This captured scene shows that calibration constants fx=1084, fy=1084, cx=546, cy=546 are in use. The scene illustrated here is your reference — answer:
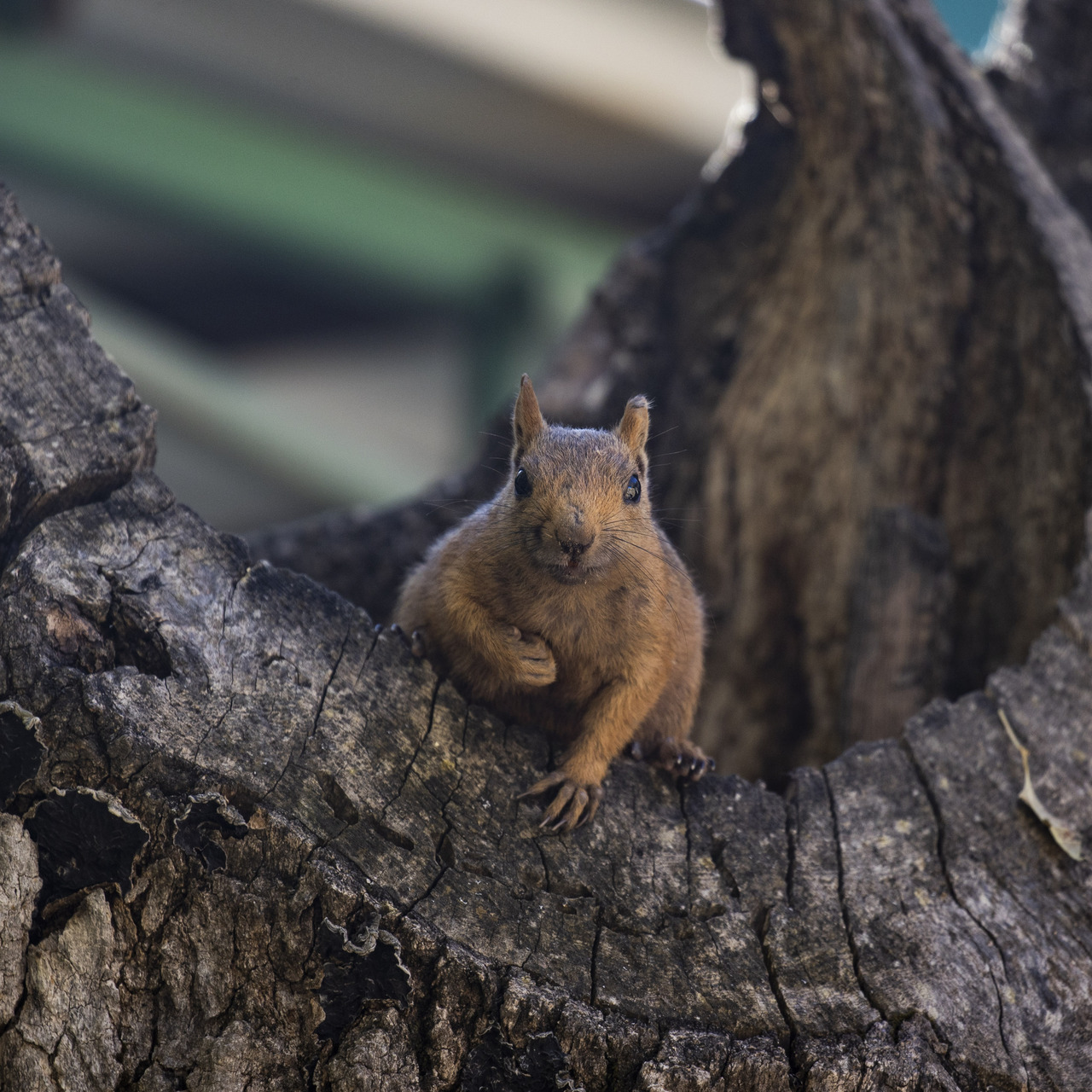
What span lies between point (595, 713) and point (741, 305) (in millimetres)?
1950

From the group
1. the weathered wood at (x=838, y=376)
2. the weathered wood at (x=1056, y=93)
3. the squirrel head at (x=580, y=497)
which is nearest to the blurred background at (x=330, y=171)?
the weathered wood at (x=838, y=376)

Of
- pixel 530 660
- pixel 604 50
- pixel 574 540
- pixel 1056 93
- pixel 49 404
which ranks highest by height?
pixel 1056 93

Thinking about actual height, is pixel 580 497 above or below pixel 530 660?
above

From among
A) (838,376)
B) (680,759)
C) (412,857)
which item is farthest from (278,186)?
(412,857)

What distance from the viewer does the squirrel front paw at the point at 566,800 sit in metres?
1.88

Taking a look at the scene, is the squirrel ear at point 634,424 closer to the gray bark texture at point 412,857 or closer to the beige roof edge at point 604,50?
the gray bark texture at point 412,857

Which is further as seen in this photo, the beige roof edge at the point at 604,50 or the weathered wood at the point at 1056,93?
the beige roof edge at the point at 604,50

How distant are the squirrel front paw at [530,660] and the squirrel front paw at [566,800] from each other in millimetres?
287

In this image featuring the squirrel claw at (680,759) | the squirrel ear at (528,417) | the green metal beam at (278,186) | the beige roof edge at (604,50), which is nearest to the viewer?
the squirrel claw at (680,759)

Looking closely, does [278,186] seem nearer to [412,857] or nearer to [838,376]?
[838,376]

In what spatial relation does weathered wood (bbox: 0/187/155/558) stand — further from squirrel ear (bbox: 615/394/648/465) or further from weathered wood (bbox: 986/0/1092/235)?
weathered wood (bbox: 986/0/1092/235)

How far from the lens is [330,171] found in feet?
19.2

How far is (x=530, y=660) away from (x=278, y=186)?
4386 millimetres

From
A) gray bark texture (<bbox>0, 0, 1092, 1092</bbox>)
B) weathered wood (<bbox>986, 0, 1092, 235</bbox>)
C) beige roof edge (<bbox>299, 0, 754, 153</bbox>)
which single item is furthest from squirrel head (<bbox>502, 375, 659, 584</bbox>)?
beige roof edge (<bbox>299, 0, 754, 153</bbox>)
